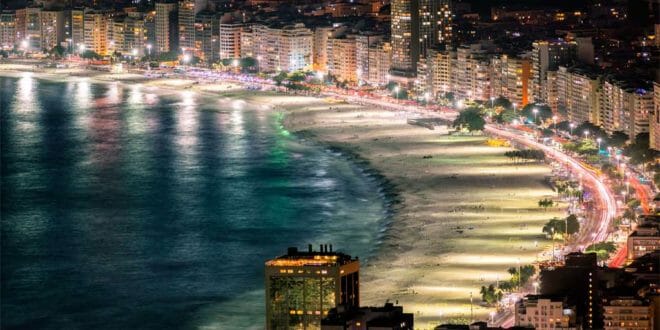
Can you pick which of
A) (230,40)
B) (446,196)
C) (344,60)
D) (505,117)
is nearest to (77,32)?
(230,40)

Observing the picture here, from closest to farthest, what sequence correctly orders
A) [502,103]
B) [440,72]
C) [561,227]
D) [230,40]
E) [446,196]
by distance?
[561,227], [446,196], [502,103], [440,72], [230,40]

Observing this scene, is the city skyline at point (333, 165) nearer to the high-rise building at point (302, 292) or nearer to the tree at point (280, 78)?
the high-rise building at point (302, 292)

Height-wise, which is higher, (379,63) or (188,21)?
(188,21)

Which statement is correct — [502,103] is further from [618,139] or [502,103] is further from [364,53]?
[364,53]

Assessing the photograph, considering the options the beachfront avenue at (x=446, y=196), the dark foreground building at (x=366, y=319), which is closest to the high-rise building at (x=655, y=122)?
the beachfront avenue at (x=446, y=196)

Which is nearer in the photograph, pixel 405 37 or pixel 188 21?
pixel 405 37

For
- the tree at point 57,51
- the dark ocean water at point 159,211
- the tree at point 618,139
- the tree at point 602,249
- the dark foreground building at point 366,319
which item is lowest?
the dark ocean water at point 159,211
